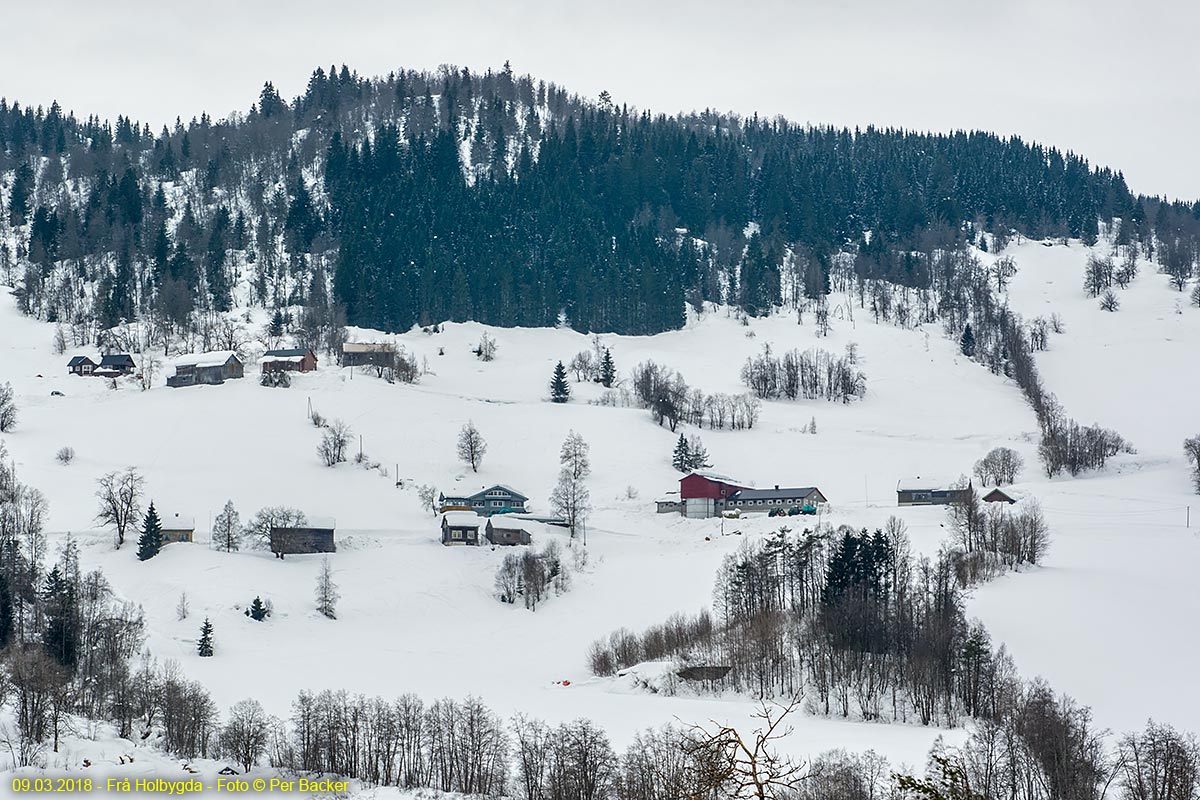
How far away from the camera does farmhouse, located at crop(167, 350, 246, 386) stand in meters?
113

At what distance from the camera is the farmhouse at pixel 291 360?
117544 millimetres

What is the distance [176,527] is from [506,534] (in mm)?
21403

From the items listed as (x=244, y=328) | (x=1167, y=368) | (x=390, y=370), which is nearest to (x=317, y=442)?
(x=390, y=370)

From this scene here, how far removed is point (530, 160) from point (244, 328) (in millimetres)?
67306

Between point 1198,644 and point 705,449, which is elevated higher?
point 705,449

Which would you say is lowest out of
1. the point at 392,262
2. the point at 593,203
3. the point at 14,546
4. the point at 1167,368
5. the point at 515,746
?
the point at 515,746

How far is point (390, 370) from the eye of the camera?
124 meters

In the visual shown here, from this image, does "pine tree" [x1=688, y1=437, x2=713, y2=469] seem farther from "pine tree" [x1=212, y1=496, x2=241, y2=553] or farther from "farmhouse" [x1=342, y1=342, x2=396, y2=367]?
"pine tree" [x1=212, y1=496, x2=241, y2=553]

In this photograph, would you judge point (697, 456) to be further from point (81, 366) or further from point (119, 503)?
point (81, 366)

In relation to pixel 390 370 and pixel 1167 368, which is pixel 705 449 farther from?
pixel 1167 368

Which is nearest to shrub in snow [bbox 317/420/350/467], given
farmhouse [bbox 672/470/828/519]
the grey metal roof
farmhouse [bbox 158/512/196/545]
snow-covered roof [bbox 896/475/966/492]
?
farmhouse [bbox 158/512/196/545]

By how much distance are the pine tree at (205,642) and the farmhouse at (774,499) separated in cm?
4290

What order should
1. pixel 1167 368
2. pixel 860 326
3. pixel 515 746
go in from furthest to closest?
1. pixel 860 326
2. pixel 1167 368
3. pixel 515 746

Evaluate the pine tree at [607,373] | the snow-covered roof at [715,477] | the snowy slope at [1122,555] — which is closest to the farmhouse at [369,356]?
the pine tree at [607,373]
